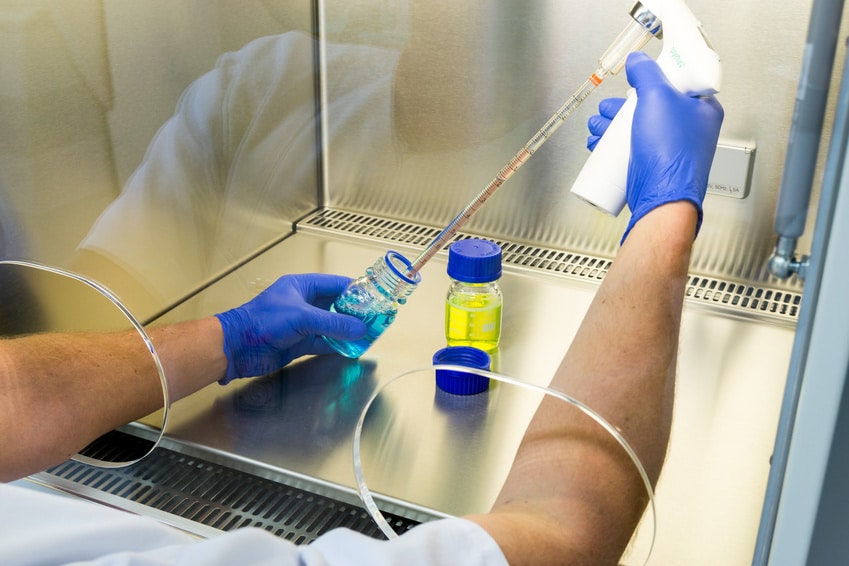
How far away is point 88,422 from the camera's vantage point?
3.15ft

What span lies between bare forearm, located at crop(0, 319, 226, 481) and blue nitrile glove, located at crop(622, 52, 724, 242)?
53 cm

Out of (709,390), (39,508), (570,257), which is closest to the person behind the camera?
(39,508)

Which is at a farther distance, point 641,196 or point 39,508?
point 641,196

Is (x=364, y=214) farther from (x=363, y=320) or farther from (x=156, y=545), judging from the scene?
(x=156, y=545)

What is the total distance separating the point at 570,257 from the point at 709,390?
33 centimetres

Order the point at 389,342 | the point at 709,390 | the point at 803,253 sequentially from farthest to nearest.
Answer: the point at 389,342 < the point at 709,390 < the point at 803,253

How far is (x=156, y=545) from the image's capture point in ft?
2.01

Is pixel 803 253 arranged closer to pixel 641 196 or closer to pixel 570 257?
pixel 641 196

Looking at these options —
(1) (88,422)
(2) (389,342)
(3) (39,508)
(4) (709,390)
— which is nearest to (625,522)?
(4) (709,390)

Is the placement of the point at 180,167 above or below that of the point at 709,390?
above

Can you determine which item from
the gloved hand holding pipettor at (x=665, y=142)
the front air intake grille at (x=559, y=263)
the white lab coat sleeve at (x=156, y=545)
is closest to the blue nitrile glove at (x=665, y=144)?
the gloved hand holding pipettor at (x=665, y=142)

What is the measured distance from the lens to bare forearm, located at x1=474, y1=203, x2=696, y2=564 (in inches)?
27.8

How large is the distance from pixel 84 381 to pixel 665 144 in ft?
2.29

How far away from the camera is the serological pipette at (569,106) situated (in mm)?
1001
